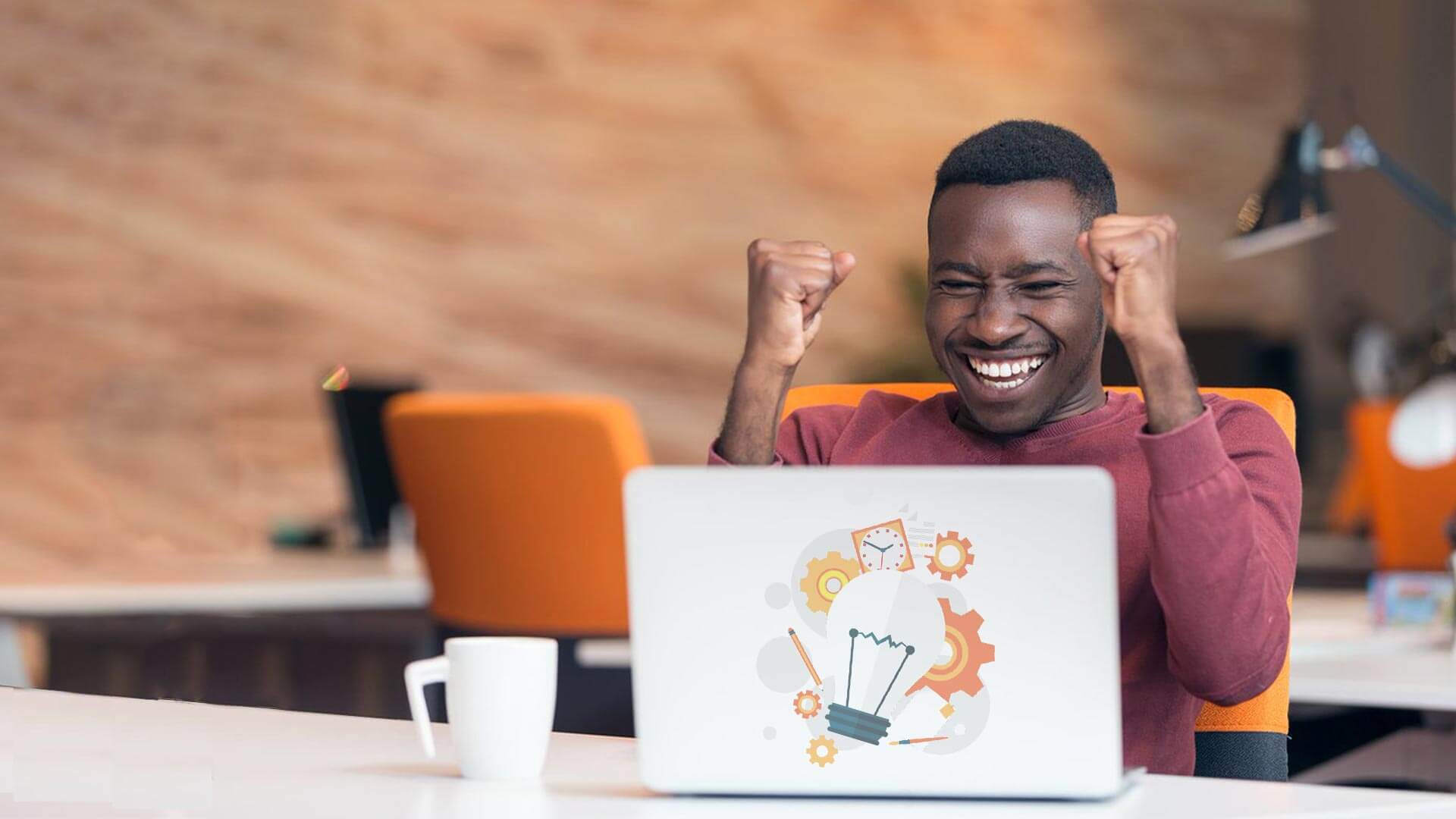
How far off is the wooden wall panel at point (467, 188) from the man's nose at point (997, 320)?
4.90m

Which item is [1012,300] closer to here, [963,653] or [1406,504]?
[963,653]

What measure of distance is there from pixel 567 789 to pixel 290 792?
17 cm

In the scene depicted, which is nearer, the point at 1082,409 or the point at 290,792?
the point at 290,792

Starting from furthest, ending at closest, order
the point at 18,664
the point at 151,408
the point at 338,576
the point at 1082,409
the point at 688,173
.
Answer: the point at 688,173 < the point at 151,408 < the point at 338,576 < the point at 18,664 < the point at 1082,409

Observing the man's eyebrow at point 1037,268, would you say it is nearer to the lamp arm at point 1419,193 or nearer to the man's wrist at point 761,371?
the man's wrist at point 761,371

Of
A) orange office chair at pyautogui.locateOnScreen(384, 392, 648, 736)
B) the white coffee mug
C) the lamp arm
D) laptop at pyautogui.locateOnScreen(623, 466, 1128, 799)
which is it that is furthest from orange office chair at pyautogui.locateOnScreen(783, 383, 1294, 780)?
the lamp arm

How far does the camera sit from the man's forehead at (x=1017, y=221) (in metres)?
1.48

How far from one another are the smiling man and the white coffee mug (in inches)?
13.8

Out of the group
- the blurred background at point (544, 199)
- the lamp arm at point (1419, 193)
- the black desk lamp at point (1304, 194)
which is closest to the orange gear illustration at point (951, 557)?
the black desk lamp at point (1304, 194)

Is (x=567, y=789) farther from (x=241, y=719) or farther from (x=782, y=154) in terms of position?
(x=782, y=154)

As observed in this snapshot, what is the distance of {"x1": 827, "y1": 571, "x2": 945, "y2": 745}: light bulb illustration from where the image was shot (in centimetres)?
102

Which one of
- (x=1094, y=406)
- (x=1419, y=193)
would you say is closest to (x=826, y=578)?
(x=1094, y=406)

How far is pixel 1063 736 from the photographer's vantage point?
1.01m

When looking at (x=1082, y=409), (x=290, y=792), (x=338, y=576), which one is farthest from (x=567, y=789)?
(x=338, y=576)
